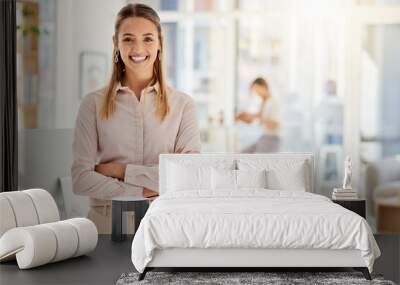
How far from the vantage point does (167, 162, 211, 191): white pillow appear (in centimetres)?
738

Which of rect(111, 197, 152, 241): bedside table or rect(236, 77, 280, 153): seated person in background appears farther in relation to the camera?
rect(236, 77, 280, 153): seated person in background

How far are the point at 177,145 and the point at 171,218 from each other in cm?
254

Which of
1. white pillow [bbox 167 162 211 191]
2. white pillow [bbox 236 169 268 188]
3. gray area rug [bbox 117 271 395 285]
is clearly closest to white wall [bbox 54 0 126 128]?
white pillow [bbox 167 162 211 191]

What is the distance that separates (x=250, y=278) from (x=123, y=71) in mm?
3199

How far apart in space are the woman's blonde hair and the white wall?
2.9 inches

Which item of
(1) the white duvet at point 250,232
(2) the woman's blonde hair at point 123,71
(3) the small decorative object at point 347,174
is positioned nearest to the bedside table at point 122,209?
(2) the woman's blonde hair at point 123,71

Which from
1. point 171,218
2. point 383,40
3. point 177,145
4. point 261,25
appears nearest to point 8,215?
point 171,218

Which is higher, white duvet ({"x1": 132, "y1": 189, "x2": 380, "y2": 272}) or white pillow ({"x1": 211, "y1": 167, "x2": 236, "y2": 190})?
white pillow ({"x1": 211, "y1": 167, "x2": 236, "y2": 190})

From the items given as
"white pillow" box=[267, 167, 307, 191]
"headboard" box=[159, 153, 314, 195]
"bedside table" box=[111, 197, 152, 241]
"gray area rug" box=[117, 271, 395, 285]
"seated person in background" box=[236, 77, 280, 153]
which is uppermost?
"seated person in background" box=[236, 77, 280, 153]

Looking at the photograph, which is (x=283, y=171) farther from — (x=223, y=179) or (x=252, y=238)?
(x=252, y=238)

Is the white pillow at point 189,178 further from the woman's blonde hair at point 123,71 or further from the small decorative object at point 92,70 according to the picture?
the small decorative object at point 92,70

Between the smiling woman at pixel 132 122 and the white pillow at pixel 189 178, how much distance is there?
63 centimetres

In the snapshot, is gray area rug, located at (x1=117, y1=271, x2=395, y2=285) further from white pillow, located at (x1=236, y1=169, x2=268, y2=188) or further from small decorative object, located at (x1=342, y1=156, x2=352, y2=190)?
small decorative object, located at (x1=342, y1=156, x2=352, y2=190)

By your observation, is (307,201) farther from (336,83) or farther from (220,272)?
(336,83)
